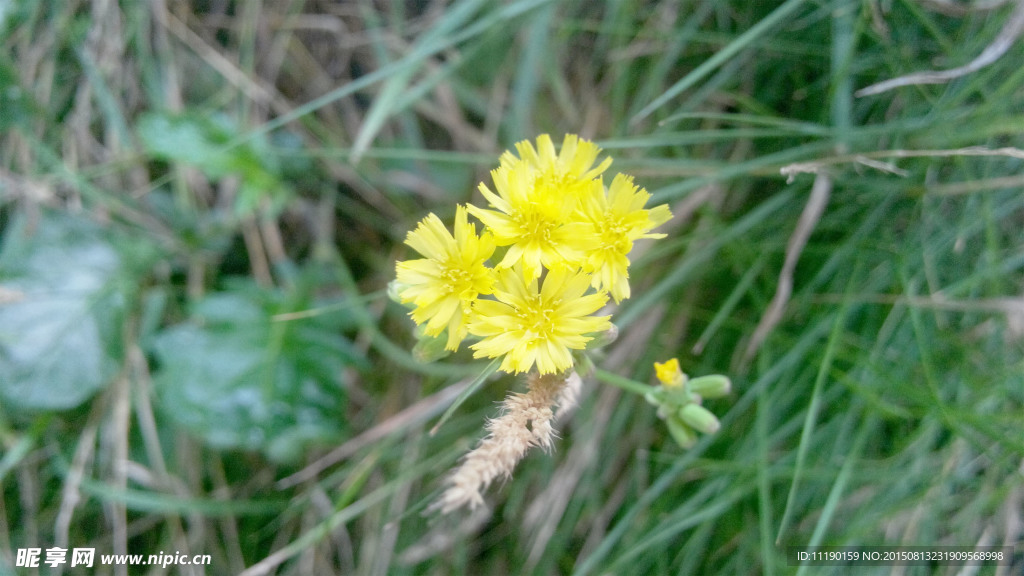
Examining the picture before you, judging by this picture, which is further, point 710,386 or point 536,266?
point 710,386

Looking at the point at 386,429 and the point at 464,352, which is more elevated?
the point at 464,352

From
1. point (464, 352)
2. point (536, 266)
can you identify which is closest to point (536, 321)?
point (536, 266)

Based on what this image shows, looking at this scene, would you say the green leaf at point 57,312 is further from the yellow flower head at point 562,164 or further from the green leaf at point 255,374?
the yellow flower head at point 562,164

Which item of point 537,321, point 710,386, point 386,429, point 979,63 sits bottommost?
point 386,429

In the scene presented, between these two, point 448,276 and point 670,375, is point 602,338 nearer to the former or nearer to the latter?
point 670,375

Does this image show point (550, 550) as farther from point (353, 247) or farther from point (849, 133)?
point (849, 133)
